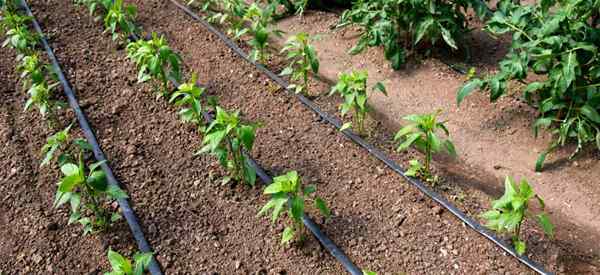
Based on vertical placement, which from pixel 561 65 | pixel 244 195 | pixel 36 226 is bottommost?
pixel 36 226

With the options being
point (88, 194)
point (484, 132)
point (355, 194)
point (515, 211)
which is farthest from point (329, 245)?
point (484, 132)

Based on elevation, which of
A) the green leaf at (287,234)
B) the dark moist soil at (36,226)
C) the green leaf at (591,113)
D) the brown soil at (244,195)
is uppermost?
the green leaf at (591,113)

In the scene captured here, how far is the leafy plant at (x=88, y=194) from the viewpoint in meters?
3.06

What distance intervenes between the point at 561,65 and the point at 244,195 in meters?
2.23

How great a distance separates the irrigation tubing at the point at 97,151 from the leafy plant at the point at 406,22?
240 cm

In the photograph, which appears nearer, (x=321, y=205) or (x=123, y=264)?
(x=123, y=264)

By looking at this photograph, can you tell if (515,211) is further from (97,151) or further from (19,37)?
(19,37)

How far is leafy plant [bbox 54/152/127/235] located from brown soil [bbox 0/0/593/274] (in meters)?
0.13

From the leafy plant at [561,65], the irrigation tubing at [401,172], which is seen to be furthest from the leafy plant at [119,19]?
the leafy plant at [561,65]

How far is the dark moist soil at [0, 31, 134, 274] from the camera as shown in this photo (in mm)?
3184

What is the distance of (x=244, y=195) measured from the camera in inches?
141

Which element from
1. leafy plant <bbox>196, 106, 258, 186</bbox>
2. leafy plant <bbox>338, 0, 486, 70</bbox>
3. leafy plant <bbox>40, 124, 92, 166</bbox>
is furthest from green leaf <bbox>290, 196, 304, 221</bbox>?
leafy plant <bbox>338, 0, 486, 70</bbox>

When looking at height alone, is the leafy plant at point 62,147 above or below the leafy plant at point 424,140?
below

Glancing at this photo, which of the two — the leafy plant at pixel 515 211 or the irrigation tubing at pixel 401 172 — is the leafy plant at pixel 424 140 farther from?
the leafy plant at pixel 515 211
